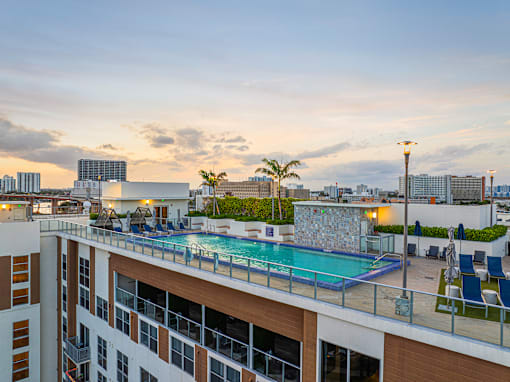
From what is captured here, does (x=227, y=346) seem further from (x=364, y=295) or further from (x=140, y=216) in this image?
(x=140, y=216)

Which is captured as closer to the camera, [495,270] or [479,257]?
[495,270]

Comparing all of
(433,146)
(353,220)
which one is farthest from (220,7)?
(433,146)

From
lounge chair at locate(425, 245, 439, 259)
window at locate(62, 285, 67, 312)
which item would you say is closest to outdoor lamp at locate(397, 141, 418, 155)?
lounge chair at locate(425, 245, 439, 259)

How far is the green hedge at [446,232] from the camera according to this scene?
42.9 ft

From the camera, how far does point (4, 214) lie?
19859 millimetres

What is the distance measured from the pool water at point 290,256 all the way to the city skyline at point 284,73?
18.0 ft

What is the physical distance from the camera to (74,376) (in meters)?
19.6

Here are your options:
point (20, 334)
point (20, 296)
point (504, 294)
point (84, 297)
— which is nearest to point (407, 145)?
point (504, 294)

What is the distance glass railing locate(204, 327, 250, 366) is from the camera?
9.92 meters

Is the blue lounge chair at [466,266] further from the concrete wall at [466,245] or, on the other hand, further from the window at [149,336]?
the window at [149,336]

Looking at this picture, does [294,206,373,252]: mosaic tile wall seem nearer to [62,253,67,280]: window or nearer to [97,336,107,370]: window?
[97,336,107,370]: window

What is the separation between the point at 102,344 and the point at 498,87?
2523 centimetres

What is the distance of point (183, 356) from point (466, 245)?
493 inches

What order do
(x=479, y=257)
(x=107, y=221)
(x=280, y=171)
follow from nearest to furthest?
(x=479, y=257)
(x=107, y=221)
(x=280, y=171)
